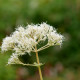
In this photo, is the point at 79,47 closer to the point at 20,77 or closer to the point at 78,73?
the point at 78,73

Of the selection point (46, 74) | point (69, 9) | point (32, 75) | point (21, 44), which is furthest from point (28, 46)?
point (69, 9)

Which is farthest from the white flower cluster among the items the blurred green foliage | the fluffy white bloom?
the blurred green foliage

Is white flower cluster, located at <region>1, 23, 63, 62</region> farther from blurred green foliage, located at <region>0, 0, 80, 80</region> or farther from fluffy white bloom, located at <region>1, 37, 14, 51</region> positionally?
blurred green foliage, located at <region>0, 0, 80, 80</region>

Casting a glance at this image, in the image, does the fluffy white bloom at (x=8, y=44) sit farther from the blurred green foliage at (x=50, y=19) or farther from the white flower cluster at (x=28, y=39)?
the blurred green foliage at (x=50, y=19)

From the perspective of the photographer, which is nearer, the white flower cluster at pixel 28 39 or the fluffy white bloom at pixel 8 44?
the white flower cluster at pixel 28 39

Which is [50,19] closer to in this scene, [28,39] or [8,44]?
[8,44]

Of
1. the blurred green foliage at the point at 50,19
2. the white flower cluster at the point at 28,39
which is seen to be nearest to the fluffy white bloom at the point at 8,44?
the white flower cluster at the point at 28,39

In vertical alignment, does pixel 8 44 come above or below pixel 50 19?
below

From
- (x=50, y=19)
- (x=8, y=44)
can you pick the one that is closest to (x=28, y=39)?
(x=8, y=44)

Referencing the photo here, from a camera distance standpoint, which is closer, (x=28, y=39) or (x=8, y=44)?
(x=28, y=39)
